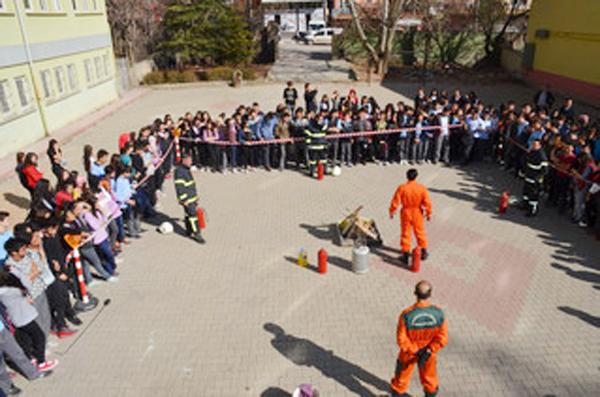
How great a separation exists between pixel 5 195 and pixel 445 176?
42.8ft

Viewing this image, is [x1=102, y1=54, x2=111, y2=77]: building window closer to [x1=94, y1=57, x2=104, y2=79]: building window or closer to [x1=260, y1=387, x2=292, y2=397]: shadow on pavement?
[x1=94, y1=57, x2=104, y2=79]: building window

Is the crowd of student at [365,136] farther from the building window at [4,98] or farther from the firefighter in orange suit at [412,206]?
the building window at [4,98]

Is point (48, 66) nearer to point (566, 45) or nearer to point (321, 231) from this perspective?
point (321, 231)

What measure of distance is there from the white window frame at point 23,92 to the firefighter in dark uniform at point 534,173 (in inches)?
692

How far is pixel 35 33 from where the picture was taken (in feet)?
60.0

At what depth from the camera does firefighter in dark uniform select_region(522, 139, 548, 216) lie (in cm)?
1030

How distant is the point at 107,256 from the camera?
8578 mm

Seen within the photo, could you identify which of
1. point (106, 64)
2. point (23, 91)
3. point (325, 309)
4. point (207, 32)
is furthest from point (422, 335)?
point (207, 32)

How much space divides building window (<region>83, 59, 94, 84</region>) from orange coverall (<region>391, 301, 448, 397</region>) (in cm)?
2293

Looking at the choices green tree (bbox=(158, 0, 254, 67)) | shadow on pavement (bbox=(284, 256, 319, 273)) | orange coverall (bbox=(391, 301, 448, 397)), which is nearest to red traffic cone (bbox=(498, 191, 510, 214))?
shadow on pavement (bbox=(284, 256, 319, 273))

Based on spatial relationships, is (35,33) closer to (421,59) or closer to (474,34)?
(421,59)

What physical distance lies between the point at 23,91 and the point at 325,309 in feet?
52.4

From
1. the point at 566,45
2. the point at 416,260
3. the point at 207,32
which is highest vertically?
the point at 207,32

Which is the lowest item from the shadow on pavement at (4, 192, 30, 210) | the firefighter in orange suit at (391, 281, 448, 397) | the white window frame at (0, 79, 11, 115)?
the shadow on pavement at (4, 192, 30, 210)
